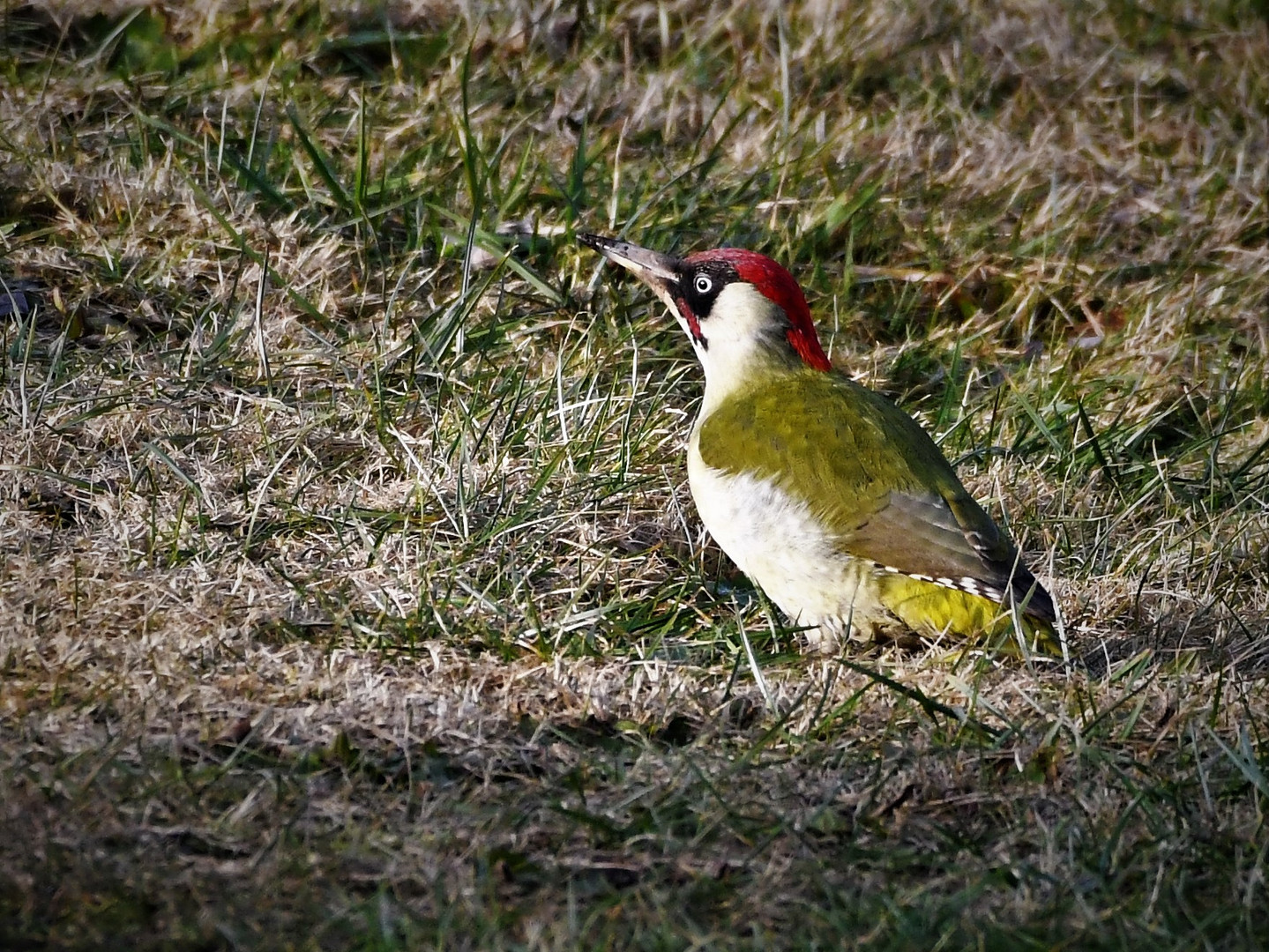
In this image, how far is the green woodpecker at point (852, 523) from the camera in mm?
3283

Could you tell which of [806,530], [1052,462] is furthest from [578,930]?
[1052,462]

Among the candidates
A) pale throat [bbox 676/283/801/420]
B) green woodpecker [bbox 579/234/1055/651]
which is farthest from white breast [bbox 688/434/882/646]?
pale throat [bbox 676/283/801/420]

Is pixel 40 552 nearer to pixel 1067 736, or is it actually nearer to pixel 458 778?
pixel 458 778

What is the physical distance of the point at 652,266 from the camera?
4.06 metres

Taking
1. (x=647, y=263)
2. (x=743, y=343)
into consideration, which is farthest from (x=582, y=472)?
(x=647, y=263)

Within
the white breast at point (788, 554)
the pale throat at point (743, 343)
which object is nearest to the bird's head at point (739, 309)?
the pale throat at point (743, 343)

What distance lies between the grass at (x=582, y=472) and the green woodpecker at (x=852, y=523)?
11cm

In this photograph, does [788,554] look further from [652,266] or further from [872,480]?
[652,266]

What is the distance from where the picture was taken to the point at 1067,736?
115 inches

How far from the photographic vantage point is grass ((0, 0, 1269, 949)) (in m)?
2.49

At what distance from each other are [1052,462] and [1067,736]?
4.16 ft

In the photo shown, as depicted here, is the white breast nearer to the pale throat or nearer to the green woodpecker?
the green woodpecker

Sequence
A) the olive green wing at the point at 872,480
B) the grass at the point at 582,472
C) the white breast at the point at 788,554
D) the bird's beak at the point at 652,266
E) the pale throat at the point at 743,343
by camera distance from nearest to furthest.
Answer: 1. the grass at the point at 582,472
2. the olive green wing at the point at 872,480
3. the white breast at the point at 788,554
4. the pale throat at the point at 743,343
5. the bird's beak at the point at 652,266

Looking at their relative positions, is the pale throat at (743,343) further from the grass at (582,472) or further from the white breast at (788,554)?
the white breast at (788,554)
